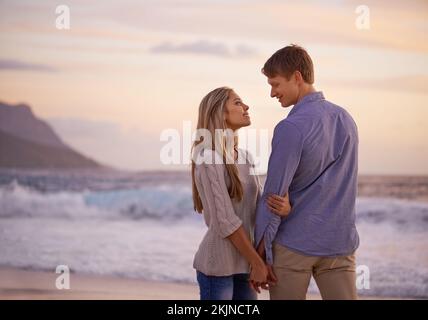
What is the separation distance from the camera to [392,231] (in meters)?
7.61

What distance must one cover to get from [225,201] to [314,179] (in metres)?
0.28

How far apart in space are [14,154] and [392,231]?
5.80 meters

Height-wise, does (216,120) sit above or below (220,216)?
above

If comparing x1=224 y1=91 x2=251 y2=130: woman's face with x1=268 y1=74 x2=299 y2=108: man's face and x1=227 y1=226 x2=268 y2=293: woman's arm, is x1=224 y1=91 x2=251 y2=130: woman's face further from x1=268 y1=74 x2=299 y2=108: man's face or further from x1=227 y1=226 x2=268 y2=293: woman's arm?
x1=227 y1=226 x2=268 y2=293: woman's arm

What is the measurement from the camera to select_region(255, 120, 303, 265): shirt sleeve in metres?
1.98

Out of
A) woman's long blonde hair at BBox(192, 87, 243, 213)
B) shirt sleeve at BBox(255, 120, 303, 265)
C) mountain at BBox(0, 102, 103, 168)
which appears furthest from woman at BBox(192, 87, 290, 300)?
mountain at BBox(0, 102, 103, 168)

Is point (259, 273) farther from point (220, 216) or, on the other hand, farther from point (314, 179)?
point (314, 179)

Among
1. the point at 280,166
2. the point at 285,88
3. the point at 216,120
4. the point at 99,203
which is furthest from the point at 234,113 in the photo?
the point at 99,203

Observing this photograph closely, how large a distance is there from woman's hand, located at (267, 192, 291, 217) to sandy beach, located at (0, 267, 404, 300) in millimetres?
2527

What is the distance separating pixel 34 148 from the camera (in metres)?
10.9

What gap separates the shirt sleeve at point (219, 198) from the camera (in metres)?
2.14
